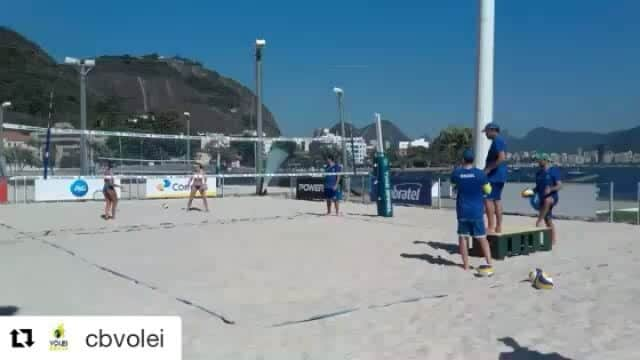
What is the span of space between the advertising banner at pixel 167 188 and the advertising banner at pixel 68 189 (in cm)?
219

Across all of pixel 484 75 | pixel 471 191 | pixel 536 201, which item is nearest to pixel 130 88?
pixel 536 201

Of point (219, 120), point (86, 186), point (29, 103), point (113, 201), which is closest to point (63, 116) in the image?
point (29, 103)

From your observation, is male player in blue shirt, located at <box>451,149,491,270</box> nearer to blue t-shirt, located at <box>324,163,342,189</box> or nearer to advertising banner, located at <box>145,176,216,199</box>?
blue t-shirt, located at <box>324,163,342,189</box>

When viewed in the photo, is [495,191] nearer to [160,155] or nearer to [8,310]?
[8,310]

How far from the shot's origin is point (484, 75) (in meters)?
10.9

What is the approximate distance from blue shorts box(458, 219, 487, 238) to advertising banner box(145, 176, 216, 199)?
19406mm

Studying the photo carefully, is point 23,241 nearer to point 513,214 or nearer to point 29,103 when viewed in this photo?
point 513,214

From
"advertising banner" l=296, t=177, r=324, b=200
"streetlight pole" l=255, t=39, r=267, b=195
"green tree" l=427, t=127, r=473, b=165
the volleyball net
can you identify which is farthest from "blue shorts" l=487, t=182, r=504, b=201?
"green tree" l=427, t=127, r=473, b=165

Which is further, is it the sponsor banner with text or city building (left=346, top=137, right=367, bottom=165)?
city building (left=346, top=137, right=367, bottom=165)

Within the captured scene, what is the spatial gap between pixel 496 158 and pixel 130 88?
16883 cm

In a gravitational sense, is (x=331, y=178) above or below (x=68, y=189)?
above

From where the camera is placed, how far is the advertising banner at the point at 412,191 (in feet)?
68.9

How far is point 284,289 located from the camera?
7207 millimetres

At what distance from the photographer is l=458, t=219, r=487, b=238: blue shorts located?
26.2 feet
